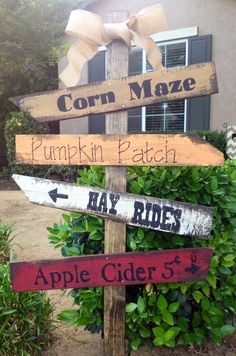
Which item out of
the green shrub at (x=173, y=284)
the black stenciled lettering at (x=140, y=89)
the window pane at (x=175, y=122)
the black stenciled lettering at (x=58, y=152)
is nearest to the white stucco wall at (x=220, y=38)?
the window pane at (x=175, y=122)

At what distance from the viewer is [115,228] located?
2045 millimetres

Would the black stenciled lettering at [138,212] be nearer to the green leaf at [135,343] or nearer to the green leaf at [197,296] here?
the green leaf at [197,296]

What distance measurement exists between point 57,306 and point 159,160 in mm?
1758

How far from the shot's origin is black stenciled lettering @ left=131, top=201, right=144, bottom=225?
6.47ft

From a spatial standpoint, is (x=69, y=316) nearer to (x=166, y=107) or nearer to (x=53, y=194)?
(x=53, y=194)

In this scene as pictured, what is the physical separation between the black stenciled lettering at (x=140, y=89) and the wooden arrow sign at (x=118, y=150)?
0.22 meters

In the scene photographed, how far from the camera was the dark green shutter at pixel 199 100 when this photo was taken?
7547mm

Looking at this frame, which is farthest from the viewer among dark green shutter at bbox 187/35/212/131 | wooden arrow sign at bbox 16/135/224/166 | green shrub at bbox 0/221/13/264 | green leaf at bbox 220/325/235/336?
dark green shutter at bbox 187/35/212/131

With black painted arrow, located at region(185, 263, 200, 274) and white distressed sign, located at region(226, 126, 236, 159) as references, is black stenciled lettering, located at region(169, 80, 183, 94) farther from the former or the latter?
white distressed sign, located at region(226, 126, 236, 159)

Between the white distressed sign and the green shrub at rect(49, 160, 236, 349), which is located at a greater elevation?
the white distressed sign

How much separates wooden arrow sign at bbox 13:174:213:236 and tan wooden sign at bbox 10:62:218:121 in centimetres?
41

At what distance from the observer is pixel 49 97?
199cm

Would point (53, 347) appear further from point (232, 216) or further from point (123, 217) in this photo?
point (232, 216)

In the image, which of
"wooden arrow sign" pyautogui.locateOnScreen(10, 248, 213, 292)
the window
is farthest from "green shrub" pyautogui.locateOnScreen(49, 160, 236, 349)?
the window
